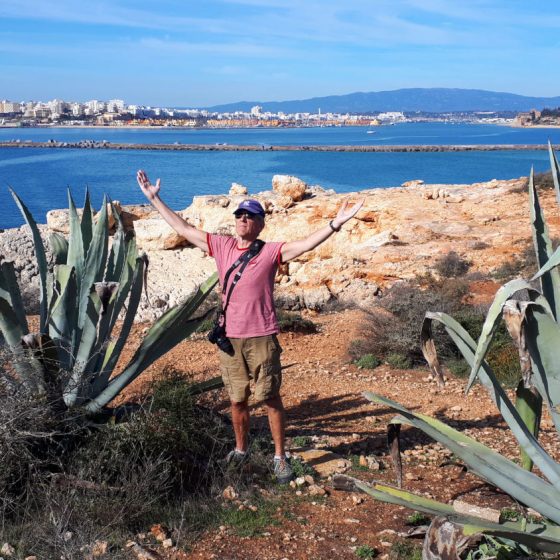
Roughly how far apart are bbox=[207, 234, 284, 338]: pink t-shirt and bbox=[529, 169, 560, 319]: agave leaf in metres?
1.51

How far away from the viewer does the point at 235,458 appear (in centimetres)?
425

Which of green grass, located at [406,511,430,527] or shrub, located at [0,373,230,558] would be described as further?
green grass, located at [406,511,430,527]

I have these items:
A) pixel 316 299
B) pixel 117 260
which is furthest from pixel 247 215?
pixel 316 299

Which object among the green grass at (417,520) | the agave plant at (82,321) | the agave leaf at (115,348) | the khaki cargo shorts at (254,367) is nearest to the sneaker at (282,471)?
the khaki cargo shorts at (254,367)

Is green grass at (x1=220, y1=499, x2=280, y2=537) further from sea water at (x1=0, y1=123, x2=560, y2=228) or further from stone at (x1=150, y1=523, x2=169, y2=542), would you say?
sea water at (x1=0, y1=123, x2=560, y2=228)

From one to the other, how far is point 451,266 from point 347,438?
904 centimetres

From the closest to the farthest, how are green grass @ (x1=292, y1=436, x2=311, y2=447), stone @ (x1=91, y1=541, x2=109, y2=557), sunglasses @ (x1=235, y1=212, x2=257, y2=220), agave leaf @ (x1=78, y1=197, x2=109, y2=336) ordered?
stone @ (x1=91, y1=541, x2=109, y2=557), sunglasses @ (x1=235, y1=212, x2=257, y2=220), agave leaf @ (x1=78, y1=197, x2=109, y2=336), green grass @ (x1=292, y1=436, x2=311, y2=447)

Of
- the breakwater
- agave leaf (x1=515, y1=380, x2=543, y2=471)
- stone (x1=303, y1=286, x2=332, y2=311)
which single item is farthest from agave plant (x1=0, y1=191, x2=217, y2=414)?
the breakwater

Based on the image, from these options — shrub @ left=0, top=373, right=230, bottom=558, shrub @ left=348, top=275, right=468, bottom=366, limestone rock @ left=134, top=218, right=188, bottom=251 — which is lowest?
limestone rock @ left=134, top=218, right=188, bottom=251

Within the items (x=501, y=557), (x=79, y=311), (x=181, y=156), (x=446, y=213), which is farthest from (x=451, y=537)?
(x=181, y=156)

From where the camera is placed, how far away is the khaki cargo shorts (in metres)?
4.14

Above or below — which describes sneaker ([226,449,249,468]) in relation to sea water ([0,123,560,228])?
above

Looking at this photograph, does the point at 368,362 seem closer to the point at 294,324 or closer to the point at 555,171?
the point at 294,324

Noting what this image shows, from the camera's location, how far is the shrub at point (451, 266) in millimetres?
13469
